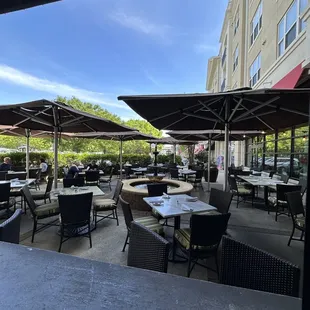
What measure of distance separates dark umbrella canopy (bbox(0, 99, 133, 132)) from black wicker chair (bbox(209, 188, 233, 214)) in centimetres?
349

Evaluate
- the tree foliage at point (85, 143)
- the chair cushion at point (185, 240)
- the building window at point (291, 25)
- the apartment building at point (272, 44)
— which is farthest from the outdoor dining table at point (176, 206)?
the tree foliage at point (85, 143)

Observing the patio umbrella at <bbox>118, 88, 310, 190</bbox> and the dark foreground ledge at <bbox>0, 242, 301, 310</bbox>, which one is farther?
the patio umbrella at <bbox>118, 88, 310, 190</bbox>

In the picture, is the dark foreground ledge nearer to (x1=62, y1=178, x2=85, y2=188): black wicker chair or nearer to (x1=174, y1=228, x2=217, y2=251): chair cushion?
(x1=174, y1=228, x2=217, y2=251): chair cushion

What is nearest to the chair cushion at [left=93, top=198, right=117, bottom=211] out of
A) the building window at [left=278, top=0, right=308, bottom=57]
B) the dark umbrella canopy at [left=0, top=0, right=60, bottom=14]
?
the dark umbrella canopy at [left=0, top=0, right=60, bottom=14]

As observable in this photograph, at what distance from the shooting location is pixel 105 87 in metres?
34.6

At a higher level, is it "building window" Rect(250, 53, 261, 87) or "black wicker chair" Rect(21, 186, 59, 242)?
"building window" Rect(250, 53, 261, 87)

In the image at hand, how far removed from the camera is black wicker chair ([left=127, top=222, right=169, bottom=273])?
1.64m

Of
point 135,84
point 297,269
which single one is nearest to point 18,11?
point 297,269

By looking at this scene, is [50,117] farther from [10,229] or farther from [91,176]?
[10,229]

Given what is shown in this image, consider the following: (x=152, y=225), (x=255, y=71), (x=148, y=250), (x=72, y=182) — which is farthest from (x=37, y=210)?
(x=255, y=71)

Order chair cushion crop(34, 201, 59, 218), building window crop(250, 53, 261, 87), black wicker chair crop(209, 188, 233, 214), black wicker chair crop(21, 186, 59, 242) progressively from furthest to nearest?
building window crop(250, 53, 261, 87) → chair cushion crop(34, 201, 59, 218) → black wicker chair crop(21, 186, 59, 242) → black wicker chair crop(209, 188, 233, 214)

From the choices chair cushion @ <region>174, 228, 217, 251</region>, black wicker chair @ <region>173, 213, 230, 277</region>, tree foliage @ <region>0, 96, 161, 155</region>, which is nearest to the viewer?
black wicker chair @ <region>173, 213, 230, 277</region>

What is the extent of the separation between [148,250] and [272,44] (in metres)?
11.9

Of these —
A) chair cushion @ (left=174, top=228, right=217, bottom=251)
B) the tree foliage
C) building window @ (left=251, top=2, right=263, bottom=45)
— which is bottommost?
chair cushion @ (left=174, top=228, right=217, bottom=251)
